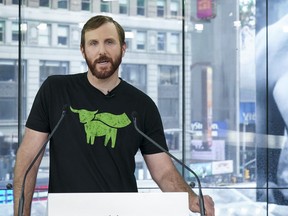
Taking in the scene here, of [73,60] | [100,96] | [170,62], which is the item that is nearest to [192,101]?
[170,62]

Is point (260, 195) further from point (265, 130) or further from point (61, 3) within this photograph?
point (61, 3)

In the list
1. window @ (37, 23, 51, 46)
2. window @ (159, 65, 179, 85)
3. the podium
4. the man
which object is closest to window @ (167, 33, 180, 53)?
window @ (159, 65, 179, 85)

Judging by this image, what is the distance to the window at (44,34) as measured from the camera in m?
5.43

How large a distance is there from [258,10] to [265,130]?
3.49 ft

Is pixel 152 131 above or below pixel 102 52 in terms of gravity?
below

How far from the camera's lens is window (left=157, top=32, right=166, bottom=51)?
5607 mm

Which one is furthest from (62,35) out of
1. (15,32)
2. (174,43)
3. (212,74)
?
(212,74)

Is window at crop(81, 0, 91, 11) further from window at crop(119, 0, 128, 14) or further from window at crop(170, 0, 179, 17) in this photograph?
window at crop(170, 0, 179, 17)

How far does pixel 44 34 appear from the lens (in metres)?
5.45

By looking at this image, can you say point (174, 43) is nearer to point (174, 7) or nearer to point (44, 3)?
point (174, 7)

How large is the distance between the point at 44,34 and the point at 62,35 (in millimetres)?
159

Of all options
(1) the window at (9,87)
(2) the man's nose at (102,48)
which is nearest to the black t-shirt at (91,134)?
(2) the man's nose at (102,48)

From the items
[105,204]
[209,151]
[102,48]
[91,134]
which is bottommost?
[209,151]

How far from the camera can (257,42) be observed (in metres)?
5.50
